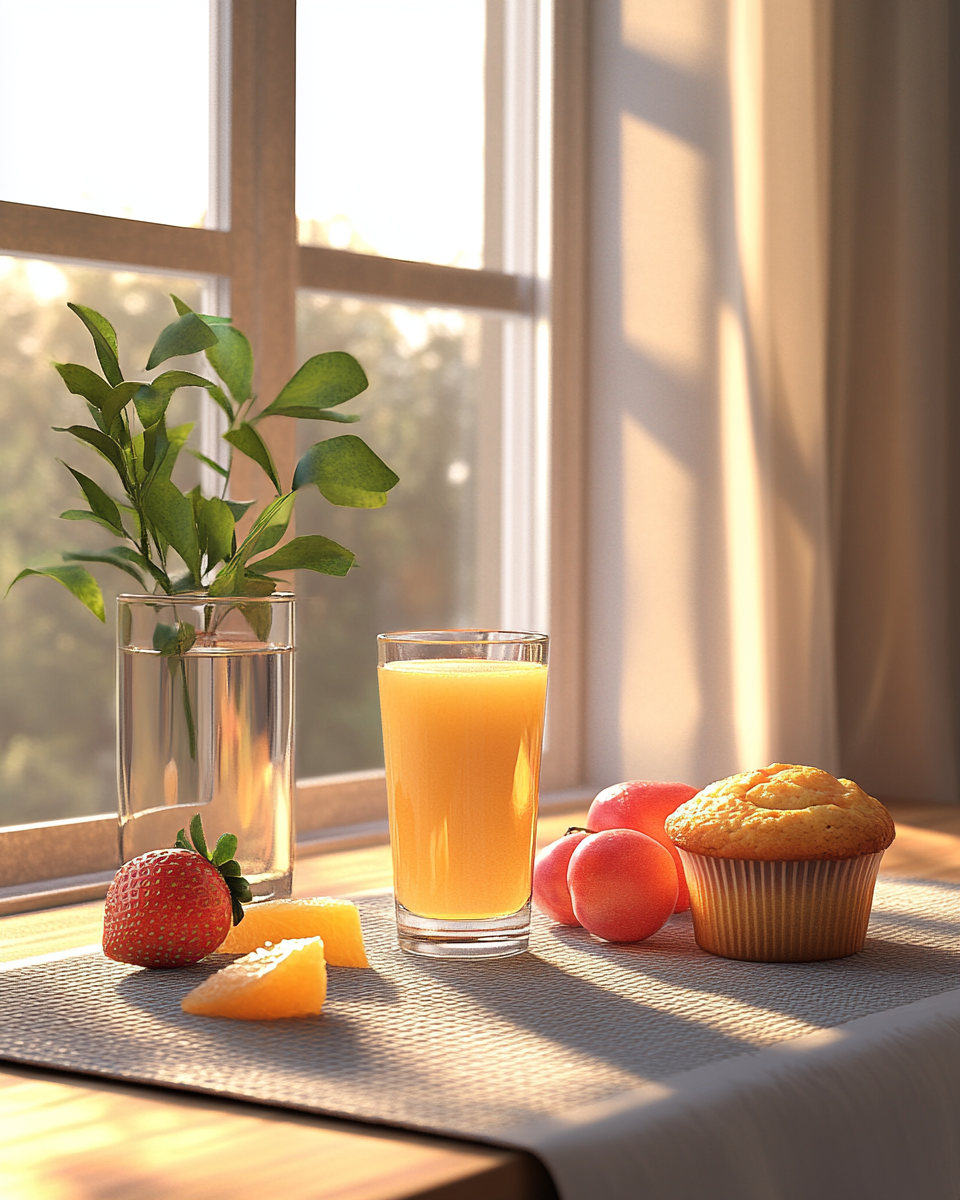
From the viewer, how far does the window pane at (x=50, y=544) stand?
160cm

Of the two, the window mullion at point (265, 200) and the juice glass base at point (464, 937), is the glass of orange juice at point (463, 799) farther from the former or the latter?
the window mullion at point (265, 200)

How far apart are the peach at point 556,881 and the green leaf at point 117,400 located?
430 mm

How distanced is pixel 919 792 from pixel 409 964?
1118 millimetres

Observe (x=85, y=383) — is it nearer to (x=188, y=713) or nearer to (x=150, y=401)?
(x=150, y=401)

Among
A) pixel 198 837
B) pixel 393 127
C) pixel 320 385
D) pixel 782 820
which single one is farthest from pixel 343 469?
pixel 393 127

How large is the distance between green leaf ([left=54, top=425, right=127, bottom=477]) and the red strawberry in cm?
29

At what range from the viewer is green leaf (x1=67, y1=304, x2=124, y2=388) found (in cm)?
106

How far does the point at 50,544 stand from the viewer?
184 cm

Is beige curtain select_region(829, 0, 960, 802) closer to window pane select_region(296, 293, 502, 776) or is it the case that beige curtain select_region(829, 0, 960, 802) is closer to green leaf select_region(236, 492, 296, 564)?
window pane select_region(296, 293, 502, 776)

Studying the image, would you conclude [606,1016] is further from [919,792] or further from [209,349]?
[919,792]

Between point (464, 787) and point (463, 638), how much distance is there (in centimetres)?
10

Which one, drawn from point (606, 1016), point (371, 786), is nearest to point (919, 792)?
point (371, 786)

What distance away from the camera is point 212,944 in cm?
90

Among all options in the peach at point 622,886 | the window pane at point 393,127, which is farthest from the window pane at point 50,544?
the peach at point 622,886
